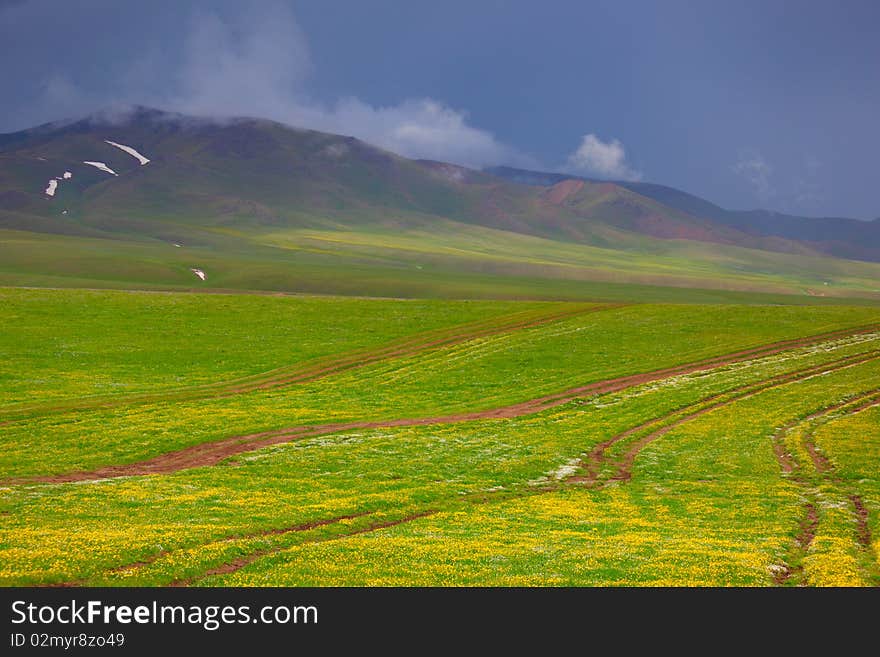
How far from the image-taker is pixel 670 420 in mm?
49875

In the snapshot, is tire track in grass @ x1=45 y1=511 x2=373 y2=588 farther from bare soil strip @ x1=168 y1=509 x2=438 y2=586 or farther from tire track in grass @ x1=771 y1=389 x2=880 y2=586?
tire track in grass @ x1=771 y1=389 x2=880 y2=586

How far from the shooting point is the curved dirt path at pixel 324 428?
36.5 m

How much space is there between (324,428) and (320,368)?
63.3ft

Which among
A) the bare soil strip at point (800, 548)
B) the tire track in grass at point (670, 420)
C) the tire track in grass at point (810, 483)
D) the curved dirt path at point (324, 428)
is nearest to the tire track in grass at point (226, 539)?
the curved dirt path at point (324, 428)

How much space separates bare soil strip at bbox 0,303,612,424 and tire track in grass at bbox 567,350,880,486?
2609 centimetres

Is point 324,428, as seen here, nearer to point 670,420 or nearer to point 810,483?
point 670,420

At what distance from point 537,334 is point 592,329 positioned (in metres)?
6.43

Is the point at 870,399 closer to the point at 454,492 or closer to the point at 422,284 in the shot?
the point at 454,492

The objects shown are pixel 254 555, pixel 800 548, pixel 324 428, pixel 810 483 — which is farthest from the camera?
pixel 324 428

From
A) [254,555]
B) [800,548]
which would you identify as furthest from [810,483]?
[254,555]

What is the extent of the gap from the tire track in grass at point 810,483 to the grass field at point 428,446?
0.56 ft

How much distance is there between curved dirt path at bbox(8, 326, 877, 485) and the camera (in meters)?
36.5

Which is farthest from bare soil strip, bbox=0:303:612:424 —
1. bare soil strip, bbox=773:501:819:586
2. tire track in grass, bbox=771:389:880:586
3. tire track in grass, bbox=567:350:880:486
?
bare soil strip, bbox=773:501:819:586

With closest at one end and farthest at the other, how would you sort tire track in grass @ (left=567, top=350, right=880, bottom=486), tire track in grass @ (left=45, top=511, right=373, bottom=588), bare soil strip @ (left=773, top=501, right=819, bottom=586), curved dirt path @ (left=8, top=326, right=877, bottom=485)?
tire track in grass @ (left=45, top=511, right=373, bottom=588) < bare soil strip @ (left=773, top=501, right=819, bottom=586) < curved dirt path @ (left=8, top=326, right=877, bottom=485) < tire track in grass @ (left=567, top=350, right=880, bottom=486)
